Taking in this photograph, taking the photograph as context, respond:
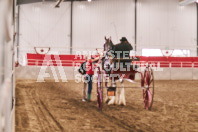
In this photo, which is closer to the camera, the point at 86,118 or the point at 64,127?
the point at 64,127

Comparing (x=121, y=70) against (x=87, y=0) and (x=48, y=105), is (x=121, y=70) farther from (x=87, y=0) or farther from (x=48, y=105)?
(x=87, y=0)

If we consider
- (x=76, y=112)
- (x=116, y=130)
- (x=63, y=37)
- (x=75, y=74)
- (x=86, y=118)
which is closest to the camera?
(x=116, y=130)

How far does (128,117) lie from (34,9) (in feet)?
66.2

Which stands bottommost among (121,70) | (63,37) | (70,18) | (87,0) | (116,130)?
(116,130)

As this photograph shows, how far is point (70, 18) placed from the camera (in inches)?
961

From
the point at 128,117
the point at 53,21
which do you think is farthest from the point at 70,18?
the point at 128,117

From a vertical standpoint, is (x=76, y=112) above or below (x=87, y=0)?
below

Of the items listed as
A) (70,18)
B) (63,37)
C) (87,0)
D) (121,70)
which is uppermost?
(87,0)

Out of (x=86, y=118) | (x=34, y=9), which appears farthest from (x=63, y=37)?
(x=86, y=118)

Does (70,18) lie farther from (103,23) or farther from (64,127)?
(64,127)

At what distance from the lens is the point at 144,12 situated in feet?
81.0

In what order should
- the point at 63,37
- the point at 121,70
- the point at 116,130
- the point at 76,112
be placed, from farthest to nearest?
1. the point at 63,37
2. the point at 121,70
3. the point at 76,112
4. the point at 116,130

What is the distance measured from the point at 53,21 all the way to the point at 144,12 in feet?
25.8

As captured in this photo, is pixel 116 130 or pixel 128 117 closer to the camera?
pixel 116 130
